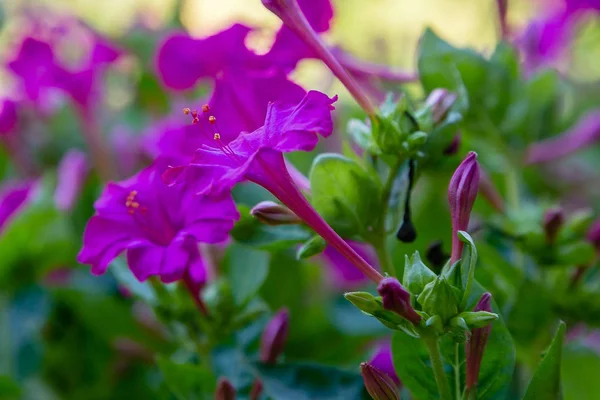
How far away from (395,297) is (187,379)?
283 millimetres

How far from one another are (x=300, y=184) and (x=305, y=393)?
0.68 ft

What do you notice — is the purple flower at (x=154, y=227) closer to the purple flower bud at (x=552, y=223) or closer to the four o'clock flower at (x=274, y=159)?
the four o'clock flower at (x=274, y=159)

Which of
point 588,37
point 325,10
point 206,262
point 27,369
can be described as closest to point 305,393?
point 206,262

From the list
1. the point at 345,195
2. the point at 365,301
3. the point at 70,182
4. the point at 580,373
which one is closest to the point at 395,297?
the point at 365,301

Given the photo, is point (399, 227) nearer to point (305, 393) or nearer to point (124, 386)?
point (305, 393)

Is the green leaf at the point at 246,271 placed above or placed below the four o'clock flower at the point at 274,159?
below

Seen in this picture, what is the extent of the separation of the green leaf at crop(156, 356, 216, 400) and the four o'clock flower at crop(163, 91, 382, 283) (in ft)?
0.70

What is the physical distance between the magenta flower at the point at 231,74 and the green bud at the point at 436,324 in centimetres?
22

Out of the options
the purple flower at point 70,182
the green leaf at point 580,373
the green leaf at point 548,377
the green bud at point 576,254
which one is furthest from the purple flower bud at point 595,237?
the purple flower at point 70,182

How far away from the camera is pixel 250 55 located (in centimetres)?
78

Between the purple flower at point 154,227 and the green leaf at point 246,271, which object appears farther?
the green leaf at point 246,271

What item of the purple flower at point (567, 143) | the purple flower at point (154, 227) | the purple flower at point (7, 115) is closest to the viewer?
the purple flower at point (154, 227)

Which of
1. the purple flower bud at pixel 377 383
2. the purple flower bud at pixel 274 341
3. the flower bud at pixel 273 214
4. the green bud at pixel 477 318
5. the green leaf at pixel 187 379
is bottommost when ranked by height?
the green leaf at pixel 187 379

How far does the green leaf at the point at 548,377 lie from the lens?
1.76ft
